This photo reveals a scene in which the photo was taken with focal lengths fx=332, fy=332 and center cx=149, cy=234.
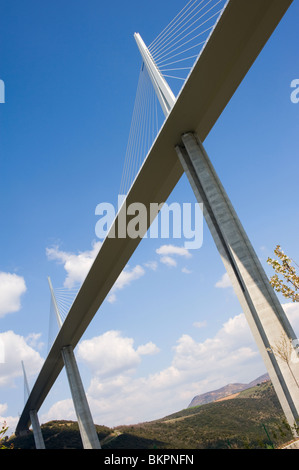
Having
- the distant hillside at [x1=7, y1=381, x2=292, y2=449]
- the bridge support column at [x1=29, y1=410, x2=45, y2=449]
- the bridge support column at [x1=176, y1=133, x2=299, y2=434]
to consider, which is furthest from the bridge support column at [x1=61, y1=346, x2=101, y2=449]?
the bridge support column at [x1=176, y1=133, x2=299, y2=434]

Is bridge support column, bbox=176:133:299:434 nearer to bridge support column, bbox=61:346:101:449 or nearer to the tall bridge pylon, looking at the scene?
the tall bridge pylon

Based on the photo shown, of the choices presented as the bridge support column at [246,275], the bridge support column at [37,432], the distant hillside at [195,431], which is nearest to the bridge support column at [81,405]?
the distant hillside at [195,431]

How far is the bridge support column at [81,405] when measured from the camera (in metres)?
25.9

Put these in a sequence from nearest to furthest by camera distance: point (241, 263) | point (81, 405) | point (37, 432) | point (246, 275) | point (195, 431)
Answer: point (246, 275), point (241, 263), point (81, 405), point (195, 431), point (37, 432)

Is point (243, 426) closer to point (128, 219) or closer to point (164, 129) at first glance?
point (128, 219)

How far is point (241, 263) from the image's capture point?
10258 millimetres

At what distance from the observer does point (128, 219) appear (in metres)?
17.1

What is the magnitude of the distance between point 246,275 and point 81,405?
22.6 metres

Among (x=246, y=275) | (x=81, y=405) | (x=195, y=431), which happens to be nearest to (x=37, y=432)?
(x=195, y=431)

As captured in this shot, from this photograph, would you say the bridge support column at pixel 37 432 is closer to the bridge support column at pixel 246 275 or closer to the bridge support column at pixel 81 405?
the bridge support column at pixel 81 405

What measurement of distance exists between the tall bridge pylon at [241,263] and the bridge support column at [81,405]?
70.0 feet

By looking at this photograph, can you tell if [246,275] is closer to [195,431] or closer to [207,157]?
[207,157]

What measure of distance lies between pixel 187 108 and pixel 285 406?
32.5ft
